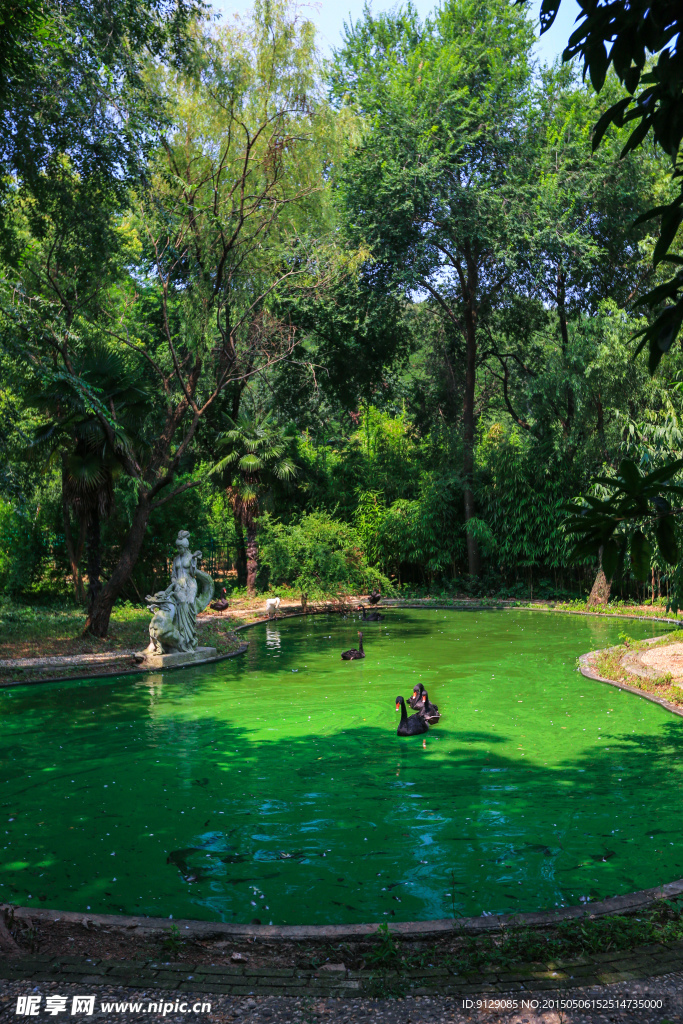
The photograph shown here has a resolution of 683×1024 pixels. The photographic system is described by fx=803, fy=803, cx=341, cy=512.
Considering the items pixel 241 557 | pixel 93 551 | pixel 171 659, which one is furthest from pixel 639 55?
pixel 241 557

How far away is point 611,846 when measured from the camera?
241 inches

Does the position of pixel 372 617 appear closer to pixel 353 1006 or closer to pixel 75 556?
pixel 75 556

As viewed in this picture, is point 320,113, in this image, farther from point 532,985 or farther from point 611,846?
point 532,985

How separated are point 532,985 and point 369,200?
24.0m

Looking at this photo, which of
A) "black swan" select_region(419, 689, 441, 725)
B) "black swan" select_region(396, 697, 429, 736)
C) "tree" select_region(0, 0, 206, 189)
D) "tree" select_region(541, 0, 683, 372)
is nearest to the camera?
"tree" select_region(541, 0, 683, 372)

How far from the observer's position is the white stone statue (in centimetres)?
1458

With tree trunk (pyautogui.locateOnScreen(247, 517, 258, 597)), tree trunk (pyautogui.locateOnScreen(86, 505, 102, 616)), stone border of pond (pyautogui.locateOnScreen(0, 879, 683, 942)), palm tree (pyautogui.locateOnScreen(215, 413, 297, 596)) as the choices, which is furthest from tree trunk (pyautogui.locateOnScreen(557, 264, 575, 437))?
stone border of pond (pyautogui.locateOnScreen(0, 879, 683, 942))

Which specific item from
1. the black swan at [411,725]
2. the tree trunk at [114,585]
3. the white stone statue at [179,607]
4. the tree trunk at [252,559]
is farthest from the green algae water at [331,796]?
the tree trunk at [252,559]

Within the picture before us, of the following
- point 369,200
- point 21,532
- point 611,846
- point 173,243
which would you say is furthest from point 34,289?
point 611,846

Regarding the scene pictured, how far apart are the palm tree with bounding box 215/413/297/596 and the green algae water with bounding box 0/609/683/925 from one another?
11002mm

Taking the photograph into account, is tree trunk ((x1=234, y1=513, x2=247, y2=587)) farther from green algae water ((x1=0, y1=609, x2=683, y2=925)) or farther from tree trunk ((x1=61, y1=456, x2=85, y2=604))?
green algae water ((x1=0, y1=609, x2=683, y2=925))

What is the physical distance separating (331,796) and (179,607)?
26.7ft

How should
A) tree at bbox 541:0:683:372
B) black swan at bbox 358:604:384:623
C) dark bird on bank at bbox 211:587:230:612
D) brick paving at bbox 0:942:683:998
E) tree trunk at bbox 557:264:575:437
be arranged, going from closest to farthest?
tree at bbox 541:0:683:372
brick paving at bbox 0:942:683:998
black swan at bbox 358:604:384:623
dark bird on bank at bbox 211:587:230:612
tree trunk at bbox 557:264:575:437

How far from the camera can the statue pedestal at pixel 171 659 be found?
14.3m
